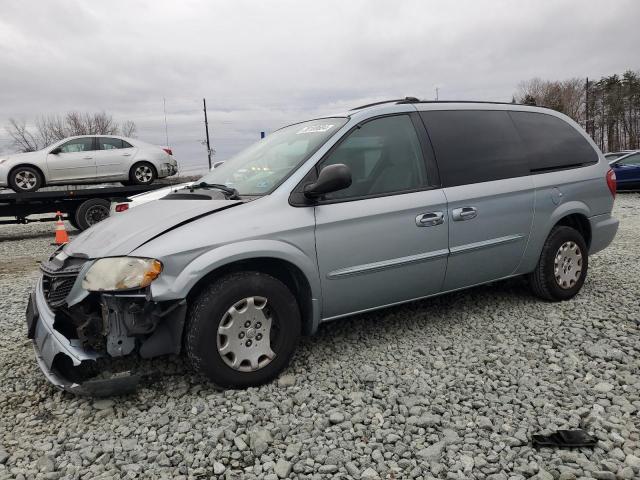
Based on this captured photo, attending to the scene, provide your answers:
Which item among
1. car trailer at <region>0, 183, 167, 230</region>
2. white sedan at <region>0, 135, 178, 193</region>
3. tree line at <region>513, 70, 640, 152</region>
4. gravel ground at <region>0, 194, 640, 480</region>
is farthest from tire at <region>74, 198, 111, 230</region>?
tree line at <region>513, 70, 640, 152</region>

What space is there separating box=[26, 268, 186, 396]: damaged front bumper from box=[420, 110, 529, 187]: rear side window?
218 centimetres

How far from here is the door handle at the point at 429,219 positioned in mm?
3430

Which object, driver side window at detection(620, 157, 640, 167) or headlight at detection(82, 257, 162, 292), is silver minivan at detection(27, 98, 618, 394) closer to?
headlight at detection(82, 257, 162, 292)

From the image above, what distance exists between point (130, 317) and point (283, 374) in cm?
105

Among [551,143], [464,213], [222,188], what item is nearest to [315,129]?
[222,188]

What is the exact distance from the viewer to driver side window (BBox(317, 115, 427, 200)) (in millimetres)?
3318

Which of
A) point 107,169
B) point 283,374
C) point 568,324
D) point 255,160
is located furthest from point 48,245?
point 568,324

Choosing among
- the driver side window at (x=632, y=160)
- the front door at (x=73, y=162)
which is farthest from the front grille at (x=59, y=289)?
the driver side window at (x=632, y=160)

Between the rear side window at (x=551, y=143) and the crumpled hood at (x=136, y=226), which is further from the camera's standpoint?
the rear side window at (x=551, y=143)

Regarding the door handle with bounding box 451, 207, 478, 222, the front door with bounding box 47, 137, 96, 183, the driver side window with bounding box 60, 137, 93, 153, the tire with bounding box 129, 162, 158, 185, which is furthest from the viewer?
the tire with bounding box 129, 162, 158, 185

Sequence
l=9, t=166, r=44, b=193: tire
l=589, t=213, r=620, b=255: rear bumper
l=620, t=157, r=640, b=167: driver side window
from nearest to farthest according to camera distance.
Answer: l=589, t=213, r=620, b=255: rear bumper < l=9, t=166, r=44, b=193: tire < l=620, t=157, r=640, b=167: driver side window

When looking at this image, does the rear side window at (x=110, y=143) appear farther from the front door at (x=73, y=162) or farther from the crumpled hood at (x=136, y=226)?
the crumpled hood at (x=136, y=226)

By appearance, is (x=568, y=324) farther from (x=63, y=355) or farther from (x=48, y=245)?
(x=48, y=245)

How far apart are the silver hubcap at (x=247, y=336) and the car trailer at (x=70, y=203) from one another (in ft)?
27.8
